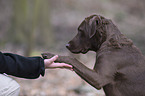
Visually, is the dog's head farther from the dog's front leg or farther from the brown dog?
the dog's front leg

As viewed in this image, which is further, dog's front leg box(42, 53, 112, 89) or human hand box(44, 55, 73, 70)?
human hand box(44, 55, 73, 70)

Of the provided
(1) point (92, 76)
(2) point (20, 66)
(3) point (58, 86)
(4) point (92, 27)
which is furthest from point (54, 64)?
(3) point (58, 86)

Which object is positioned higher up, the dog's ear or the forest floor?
the dog's ear

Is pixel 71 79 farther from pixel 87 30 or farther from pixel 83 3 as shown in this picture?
pixel 83 3

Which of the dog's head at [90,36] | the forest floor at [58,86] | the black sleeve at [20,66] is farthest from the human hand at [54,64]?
the forest floor at [58,86]

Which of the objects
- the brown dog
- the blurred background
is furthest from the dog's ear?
the blurred background

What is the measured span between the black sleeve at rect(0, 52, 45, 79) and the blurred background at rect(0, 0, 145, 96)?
255cm

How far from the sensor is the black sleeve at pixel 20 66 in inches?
105

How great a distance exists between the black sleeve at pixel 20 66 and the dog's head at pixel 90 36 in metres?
0.84

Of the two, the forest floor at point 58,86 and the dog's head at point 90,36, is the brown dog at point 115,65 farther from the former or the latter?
the forest floor at point 58,86

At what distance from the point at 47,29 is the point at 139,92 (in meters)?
10.9

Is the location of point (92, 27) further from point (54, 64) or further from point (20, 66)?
point (20, 66)

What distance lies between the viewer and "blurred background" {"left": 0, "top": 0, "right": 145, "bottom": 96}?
622cm

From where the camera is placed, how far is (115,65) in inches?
113
